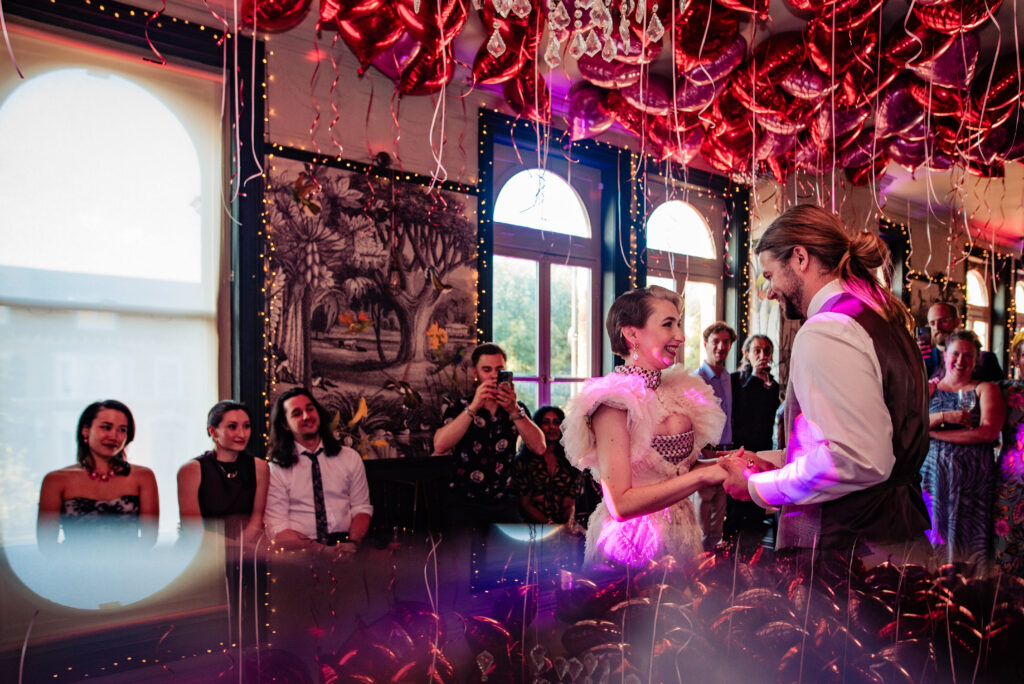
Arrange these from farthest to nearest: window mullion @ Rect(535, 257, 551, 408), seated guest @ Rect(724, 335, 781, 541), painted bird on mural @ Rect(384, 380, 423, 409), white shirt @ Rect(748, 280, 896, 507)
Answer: window mullion @ Rect(535, 257, 551, 408), seated guest @ Rect(724, 335, 781, 541), painted bird on mural @ Rect(384, 380, 423, 409), white shirt @ Rect(748, 280, 896, 507)

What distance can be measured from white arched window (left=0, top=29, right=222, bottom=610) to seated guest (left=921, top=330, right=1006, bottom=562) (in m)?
3.80

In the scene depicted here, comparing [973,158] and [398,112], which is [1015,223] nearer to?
[973,158]

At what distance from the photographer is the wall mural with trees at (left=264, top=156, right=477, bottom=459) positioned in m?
3.59

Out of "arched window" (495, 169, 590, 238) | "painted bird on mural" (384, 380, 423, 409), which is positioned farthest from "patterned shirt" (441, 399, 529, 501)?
"arched window" (495, 169, 590, 238)

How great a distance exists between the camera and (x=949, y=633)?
1.00 metres

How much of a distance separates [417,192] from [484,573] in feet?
10.2

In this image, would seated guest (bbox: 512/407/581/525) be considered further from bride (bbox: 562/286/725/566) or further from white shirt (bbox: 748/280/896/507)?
white shirt (bbox: 748/280/896/507)

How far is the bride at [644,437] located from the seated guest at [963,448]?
249 cm

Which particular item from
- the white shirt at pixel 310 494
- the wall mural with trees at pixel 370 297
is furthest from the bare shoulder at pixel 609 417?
the wall mural with trees at pixel 370 297

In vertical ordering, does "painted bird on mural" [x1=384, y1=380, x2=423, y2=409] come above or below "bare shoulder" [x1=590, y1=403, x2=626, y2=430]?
below

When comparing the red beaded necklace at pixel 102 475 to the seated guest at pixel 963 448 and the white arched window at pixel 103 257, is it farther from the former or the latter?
the seated guest at pixel 963 448

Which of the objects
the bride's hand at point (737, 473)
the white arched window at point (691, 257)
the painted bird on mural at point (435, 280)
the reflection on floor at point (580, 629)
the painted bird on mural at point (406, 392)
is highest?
the white arched window at point (691, 257)

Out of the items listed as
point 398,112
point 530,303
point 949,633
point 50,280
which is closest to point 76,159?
point 50,280

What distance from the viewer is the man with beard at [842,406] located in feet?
4.76
